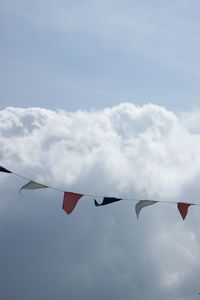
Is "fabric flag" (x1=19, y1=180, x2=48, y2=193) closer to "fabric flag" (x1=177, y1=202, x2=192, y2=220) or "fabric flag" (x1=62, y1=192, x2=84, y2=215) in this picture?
"fabric flag" (x1=62, y1=192, x2=84, y2=215)

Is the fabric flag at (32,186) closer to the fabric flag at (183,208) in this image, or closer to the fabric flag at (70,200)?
the fabric flag at (70,200)

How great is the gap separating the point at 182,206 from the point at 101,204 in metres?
3.70

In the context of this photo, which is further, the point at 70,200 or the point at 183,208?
the point at 183,208

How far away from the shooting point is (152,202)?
2306cm

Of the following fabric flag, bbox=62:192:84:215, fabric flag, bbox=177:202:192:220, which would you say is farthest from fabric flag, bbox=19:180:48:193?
fabric flag, bbox=177:202:192:220

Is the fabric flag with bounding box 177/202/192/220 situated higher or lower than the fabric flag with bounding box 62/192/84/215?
higher

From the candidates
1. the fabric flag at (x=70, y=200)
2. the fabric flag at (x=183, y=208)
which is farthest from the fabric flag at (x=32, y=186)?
the fabric flag at (x=183, y=208)

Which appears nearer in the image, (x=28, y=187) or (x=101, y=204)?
(x=28, y=187)

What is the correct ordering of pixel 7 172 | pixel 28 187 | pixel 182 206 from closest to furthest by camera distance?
1. pixel 7 172
2. pixel 28 187
3. pixel 182 206

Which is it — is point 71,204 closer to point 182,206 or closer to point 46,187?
point 46,187

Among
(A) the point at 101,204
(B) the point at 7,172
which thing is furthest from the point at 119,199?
(B) the point at 7,172

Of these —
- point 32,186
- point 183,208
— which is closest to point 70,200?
point 32,186

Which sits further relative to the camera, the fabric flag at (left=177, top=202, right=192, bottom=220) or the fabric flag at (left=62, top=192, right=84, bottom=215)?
the fabric flag at (left=177, top=202, right=192, bottom=220)

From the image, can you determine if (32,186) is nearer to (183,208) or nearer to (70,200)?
(70,200)
